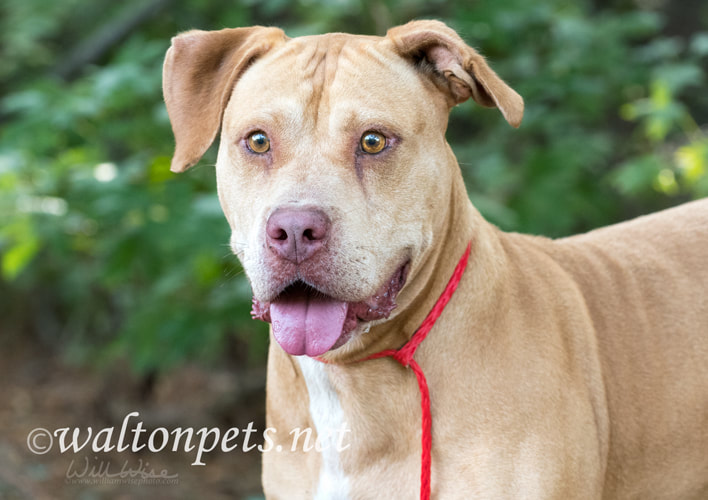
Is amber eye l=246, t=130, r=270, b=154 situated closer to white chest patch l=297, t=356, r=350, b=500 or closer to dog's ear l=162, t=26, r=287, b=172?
dog's ear l=162, t=26, r=287, b=172

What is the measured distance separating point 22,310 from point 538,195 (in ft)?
17.5

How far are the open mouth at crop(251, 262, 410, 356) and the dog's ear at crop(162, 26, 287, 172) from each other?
2.29 ft

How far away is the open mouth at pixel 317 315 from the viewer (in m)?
2.29

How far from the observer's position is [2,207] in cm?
405

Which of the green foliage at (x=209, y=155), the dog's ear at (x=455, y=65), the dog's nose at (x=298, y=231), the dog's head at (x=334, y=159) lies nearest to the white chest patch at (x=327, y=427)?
the dog's head at (x=334, y=159)

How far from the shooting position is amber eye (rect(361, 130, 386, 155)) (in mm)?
2412

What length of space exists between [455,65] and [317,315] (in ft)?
3.04

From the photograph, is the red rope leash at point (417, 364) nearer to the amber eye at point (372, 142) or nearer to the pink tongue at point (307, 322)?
the pink tongue at point (307, 322)

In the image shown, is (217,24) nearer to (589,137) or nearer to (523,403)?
(589,137)

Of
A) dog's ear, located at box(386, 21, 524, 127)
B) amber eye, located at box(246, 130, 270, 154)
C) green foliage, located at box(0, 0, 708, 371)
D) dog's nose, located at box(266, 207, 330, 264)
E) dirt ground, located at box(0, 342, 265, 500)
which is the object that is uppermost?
dog's ear, located at box(386, 21, 524, 127)

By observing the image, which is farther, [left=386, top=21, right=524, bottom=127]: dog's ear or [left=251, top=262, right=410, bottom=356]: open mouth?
[left=386, top=21, right=524, bottom=127]: dog's ear

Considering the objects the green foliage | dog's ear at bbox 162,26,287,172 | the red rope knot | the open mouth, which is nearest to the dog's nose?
the open mouth

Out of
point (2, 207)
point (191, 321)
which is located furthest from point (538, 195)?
point (2, 207)

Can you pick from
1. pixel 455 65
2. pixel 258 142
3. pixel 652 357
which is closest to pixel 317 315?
pixel 258 142
